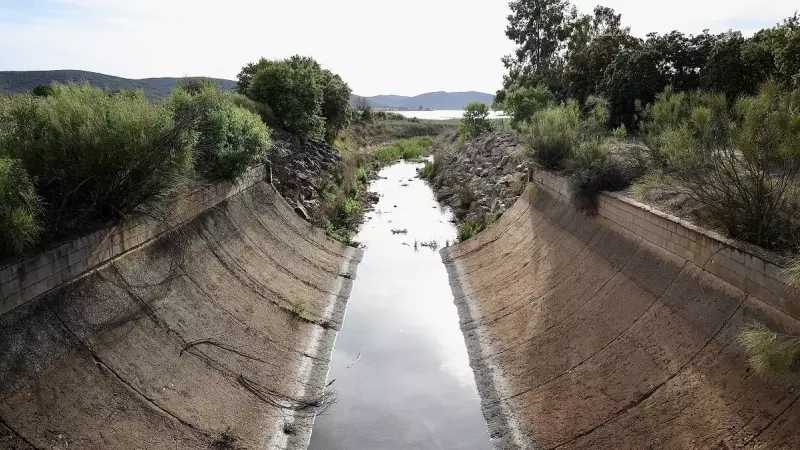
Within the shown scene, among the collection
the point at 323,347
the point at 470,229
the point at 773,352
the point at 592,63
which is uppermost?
the point at 592,63

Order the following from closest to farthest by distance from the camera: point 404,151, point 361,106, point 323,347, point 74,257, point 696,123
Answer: point 74,257
point 696,123
point 323,347
point 404,151
point 361,106

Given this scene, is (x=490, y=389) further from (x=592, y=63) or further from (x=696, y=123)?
(x=592, y=63)

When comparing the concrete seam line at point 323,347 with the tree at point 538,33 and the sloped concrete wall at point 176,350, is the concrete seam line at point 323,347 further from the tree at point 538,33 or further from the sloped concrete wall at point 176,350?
the tree at point 538,33

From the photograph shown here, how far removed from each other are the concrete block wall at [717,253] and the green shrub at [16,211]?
1097 centimetres

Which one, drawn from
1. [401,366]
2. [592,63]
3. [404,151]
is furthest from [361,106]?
[401,366]

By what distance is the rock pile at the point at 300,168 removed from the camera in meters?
25.3

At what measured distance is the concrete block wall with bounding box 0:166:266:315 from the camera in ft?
27.5

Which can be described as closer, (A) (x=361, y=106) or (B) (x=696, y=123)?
(B) (x=696, y=123)

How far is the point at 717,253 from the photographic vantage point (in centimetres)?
1030

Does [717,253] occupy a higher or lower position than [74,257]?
higher

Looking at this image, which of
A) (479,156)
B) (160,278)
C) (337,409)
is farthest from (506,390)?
(479,156)

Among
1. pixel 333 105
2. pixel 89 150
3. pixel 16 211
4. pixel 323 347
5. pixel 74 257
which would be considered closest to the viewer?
pixel 16 211

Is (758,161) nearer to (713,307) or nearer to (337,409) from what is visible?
(713,307)

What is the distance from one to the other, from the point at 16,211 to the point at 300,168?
20.6m
